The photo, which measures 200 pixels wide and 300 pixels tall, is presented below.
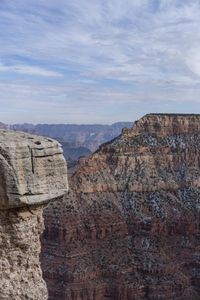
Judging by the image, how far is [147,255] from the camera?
6219 cm

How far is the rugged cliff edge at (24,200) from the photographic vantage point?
10008 mm

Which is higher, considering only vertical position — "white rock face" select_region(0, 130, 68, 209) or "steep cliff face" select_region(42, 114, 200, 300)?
"white rock face" select_region(0, 130, 68, 209)

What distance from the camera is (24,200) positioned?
397 inches

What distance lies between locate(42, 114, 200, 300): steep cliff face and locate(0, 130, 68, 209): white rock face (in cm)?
4682

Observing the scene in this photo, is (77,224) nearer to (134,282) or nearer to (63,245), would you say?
(63,245)

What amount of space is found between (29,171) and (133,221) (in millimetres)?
56959

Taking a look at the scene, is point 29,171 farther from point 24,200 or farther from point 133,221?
point 133,221

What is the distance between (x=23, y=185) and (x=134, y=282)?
4880cm

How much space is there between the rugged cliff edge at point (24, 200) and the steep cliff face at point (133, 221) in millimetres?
46465

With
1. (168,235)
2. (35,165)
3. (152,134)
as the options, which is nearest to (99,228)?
(168,235)

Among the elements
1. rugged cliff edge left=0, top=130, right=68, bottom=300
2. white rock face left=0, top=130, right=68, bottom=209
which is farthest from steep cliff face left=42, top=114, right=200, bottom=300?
white rock face left=0, top=130, right=68, bottom=209

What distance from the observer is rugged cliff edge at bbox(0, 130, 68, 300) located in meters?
10.0

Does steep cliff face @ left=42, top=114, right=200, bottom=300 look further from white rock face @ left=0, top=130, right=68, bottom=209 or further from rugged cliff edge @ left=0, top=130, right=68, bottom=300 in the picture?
white rock face @ left=0, top=130, right=68, bottom=209

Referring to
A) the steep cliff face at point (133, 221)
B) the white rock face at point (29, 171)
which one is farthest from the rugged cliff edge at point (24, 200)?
the steep cliff face at point (133, 221)
